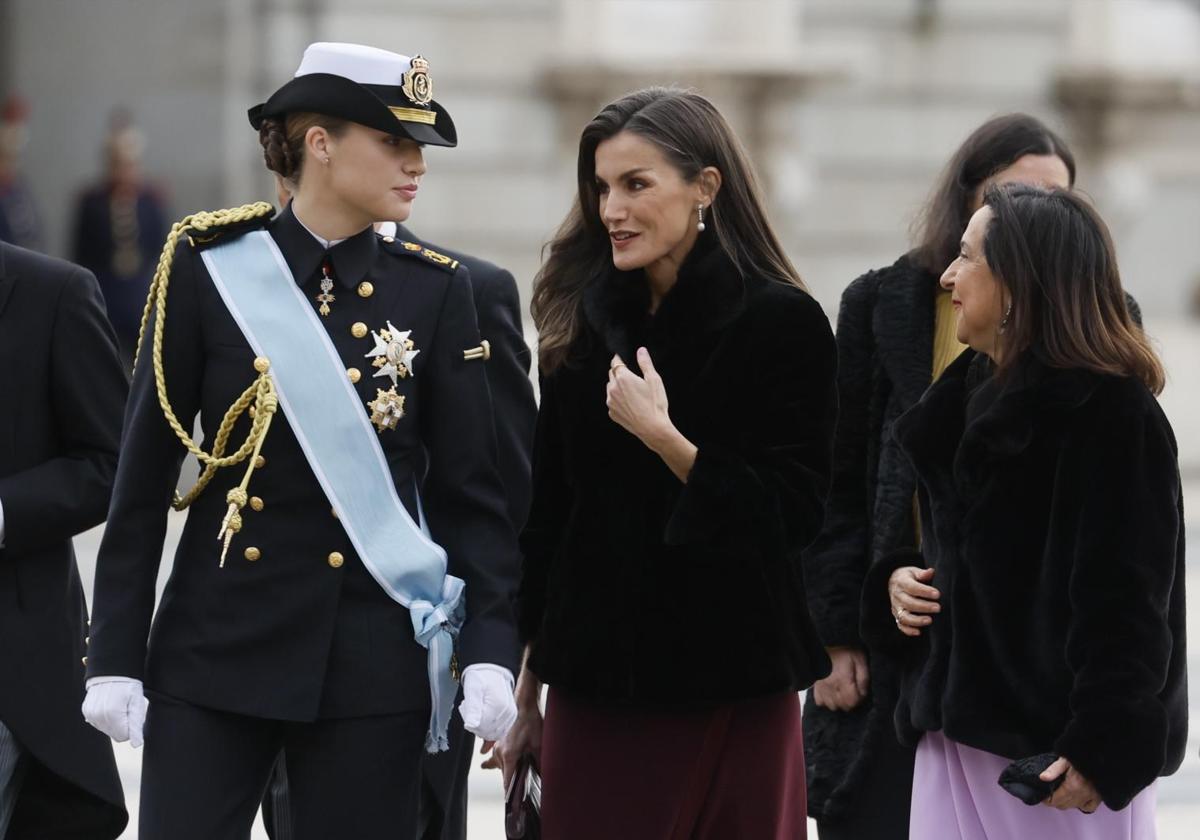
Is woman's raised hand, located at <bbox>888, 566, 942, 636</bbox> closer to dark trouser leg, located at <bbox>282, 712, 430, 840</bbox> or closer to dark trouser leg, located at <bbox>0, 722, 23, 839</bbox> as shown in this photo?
dark trouser leg, located at <bbox>282, 712, 430, 840</bbox>

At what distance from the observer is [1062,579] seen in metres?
3.54

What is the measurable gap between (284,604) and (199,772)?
0.28m

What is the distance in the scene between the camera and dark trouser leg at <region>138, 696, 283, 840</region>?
135 inches

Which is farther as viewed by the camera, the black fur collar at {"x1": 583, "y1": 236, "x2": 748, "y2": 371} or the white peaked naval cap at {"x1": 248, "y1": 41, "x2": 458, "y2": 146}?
the black fur collar at {"x1": 583, "y1": 236, "x2": 748, "y2": 371}

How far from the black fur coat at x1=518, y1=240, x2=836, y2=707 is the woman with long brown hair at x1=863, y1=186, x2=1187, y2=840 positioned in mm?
233

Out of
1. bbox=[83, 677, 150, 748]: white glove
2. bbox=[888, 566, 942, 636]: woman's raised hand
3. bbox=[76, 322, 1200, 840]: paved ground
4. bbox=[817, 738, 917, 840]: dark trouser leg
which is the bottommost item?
bbox=[76, 322, 1200, 840]: paved ground

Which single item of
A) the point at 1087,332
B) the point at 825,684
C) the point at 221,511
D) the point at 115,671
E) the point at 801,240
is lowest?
the point at 801,240

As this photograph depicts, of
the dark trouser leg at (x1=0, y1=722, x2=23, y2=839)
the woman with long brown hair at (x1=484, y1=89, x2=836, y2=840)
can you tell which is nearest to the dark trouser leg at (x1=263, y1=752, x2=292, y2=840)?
the woman with long brown hair at (x1=484, y1=89, x2=836, y2=840)

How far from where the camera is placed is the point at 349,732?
3508 mm

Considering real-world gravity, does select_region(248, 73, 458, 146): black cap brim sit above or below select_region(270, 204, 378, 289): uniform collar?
above

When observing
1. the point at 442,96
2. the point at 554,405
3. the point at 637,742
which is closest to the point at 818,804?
the point at 637,742

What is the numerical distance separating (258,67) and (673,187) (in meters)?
8.75

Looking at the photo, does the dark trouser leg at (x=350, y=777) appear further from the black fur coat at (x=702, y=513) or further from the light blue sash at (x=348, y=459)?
the black fur coat at (x=702, y=513)

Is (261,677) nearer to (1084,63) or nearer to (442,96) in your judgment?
(442,96)
